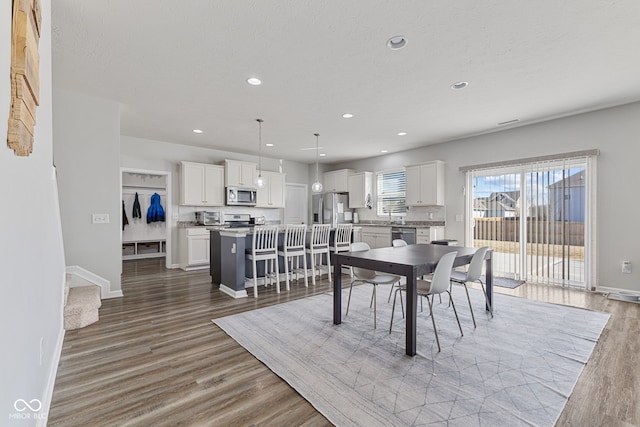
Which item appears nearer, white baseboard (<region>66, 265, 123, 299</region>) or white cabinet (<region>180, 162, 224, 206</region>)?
white baseboard (<region>66, 265, 123, 299</region>)

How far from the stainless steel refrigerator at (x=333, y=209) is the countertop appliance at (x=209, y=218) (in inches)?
107

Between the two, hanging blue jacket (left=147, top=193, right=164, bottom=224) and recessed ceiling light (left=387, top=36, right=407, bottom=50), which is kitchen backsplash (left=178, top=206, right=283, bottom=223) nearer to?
hanging blue jacket (left=147, top=193, right=164, bottom=224)

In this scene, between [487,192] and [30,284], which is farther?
[487,192]

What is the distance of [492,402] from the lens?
5.93 feet

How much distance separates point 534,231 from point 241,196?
19.0 feet

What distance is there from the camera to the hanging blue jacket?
26.2 ft

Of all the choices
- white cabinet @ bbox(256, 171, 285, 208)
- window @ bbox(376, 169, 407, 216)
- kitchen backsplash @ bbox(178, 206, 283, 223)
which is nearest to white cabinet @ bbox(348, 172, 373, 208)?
window @ bbox(376, 169, 407, 216)

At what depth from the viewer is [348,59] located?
2.89 metres

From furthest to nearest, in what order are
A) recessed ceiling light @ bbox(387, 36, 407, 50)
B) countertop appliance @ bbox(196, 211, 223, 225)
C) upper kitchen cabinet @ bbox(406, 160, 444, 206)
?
countertop appliance @ bbox(196, 211, 223, 225) → upper kitchen cabinet @ bbox(406, 160, 444, 206) → recessed ceiling light @ bbox(387, 36, 407, 50)

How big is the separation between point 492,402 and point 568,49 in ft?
9.93

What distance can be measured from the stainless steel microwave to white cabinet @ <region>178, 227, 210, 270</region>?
94 cm

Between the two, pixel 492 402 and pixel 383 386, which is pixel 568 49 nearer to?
pixel 492 402

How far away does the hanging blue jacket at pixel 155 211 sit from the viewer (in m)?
7.98

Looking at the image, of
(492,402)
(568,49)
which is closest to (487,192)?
(568,49)
